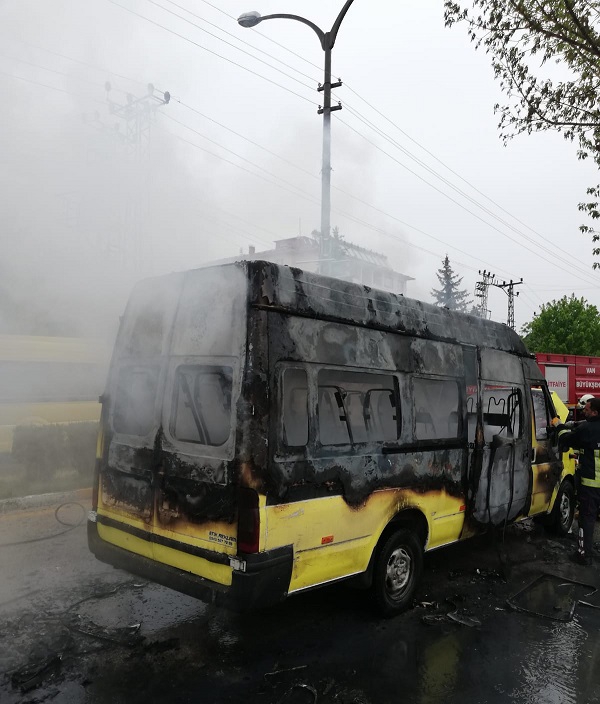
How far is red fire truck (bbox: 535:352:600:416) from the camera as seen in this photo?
16.6 m

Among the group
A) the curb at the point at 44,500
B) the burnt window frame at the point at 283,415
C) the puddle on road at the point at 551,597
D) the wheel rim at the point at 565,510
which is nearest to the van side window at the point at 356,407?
the burnt window frame at the point at 283,415

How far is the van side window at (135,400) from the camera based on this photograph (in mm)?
3760

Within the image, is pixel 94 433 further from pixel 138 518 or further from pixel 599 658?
pixel 599 658

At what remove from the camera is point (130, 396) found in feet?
13.0

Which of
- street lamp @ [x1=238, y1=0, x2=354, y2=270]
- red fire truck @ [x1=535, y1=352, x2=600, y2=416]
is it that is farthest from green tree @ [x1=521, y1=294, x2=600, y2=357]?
street lamp @ [x1=238, y1=0, x2=354, y2=270]

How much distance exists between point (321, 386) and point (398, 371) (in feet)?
2.86

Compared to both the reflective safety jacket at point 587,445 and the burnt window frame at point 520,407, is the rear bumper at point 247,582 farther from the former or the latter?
the reflective safety jacket at point 587,445

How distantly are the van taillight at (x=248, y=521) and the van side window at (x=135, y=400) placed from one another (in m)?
1.01

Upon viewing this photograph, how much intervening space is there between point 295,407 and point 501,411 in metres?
2.90

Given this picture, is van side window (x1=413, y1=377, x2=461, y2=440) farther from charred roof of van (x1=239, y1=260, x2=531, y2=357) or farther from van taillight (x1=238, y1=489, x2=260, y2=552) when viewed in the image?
van taillight (x1=238, y1=489, x2=260, y2=552)

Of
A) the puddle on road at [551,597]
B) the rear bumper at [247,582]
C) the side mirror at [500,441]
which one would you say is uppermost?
the side mirror at [500,441]

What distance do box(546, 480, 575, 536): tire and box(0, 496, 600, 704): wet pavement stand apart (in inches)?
51.5

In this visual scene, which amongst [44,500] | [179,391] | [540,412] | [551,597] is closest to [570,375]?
[540,412]

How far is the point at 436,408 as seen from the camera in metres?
4.61
